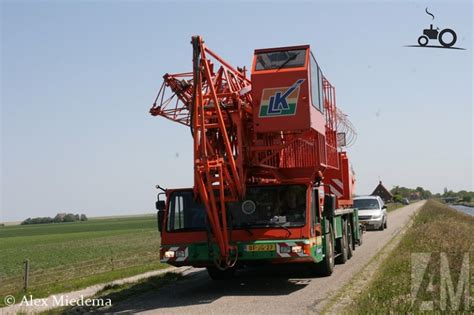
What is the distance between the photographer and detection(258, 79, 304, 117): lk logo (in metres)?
11.1

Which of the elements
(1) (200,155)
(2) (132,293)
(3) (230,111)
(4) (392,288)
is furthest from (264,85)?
(2) (132,293)

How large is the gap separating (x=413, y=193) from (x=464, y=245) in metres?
162

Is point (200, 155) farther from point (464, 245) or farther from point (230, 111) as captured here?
point (464, 245)

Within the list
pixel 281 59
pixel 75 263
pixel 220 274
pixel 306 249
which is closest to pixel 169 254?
pixel 220 274

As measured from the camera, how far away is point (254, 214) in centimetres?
1151

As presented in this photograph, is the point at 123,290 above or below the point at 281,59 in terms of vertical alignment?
below

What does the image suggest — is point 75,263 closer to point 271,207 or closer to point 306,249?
point 271,207

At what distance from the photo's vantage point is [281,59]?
11.5 m

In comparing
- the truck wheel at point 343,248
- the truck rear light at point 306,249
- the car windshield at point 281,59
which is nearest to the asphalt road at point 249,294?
the truck wheel at point 343,248

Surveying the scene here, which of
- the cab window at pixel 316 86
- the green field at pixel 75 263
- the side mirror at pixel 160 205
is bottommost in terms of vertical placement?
the green field at pixel 75 263
